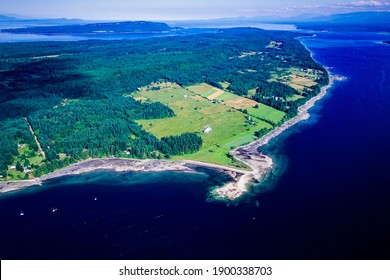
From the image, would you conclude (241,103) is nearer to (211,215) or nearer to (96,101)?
(96,101)

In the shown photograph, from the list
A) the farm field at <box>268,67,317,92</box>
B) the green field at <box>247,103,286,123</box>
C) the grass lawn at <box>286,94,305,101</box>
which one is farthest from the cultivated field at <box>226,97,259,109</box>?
the farm field at <box>268,67,317,92</box>

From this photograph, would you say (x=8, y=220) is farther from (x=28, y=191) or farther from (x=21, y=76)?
(x=21, y=76)

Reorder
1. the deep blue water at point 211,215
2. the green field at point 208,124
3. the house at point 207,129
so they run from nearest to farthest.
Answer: the deep blue water at point 211,215, the green field at point 208,124, the house at point 207,129

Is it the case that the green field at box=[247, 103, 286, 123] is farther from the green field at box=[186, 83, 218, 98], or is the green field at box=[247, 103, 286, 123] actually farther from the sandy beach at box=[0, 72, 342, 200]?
the green field at box=[186, 83, 218, 98]

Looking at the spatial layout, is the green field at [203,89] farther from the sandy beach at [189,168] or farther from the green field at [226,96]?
the sandy beach at [189,168]

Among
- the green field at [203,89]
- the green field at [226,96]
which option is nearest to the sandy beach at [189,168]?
the green field at [226,96]
